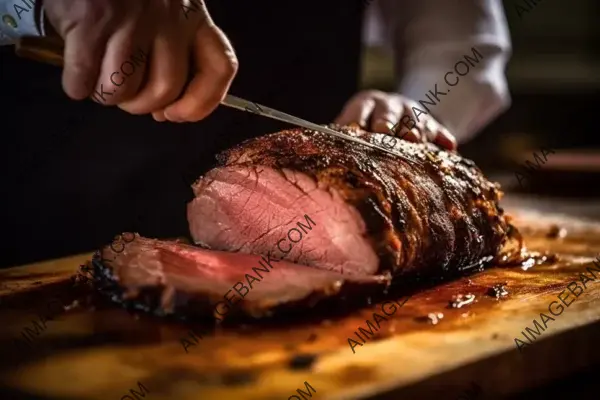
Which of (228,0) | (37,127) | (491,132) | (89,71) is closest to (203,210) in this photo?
(89,71)

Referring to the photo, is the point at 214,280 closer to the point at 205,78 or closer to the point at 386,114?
the point at 205,78

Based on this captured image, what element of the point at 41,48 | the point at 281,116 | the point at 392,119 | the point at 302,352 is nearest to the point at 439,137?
the point at 392,119

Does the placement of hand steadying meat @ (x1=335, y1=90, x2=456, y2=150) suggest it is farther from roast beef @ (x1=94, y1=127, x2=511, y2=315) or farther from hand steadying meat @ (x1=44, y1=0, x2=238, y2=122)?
hand steadying meat @ (x1=44, y1=0, x2=238, y2=122)

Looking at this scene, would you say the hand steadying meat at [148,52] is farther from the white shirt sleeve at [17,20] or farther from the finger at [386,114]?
the finger at [386,114]

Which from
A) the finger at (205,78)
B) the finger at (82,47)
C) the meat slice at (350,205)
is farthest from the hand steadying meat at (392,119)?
the finger at (82,47)

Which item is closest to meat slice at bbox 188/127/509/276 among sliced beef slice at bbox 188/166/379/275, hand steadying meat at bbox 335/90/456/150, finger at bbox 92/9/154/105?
sliced beef slice at bbox 188/166/379/275

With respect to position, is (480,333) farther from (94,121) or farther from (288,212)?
(94,121)
